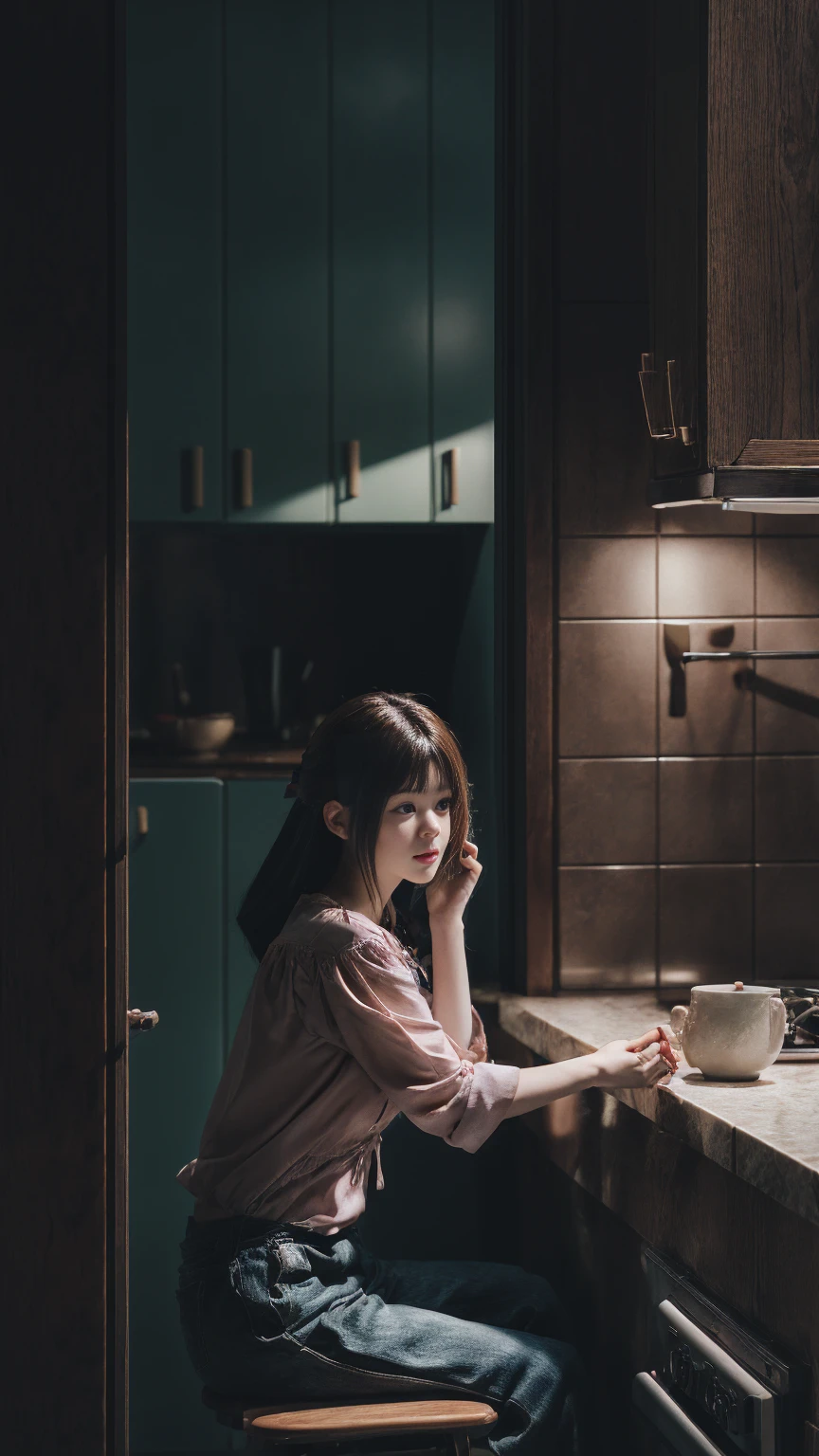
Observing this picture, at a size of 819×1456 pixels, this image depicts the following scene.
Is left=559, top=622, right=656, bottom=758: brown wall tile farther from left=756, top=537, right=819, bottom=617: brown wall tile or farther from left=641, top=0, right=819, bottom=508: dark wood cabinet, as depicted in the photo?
left=641, top=0, right=819, bottom=508: dark wood cabinet

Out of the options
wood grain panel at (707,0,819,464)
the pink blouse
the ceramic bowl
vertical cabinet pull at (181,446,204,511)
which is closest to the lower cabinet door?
the ceramic bowl

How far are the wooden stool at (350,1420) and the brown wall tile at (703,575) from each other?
3.76ft

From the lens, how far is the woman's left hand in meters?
1.79

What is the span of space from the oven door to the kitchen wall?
68 cm

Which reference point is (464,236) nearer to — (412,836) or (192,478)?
(192,478)

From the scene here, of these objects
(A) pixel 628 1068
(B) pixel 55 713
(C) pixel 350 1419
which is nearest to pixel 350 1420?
(C) pixel 350 1419

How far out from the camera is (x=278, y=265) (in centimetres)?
236

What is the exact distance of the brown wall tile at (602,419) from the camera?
2.16 metres

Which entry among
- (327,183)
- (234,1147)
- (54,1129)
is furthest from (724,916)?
(327,183)

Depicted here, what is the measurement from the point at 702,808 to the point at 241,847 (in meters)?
0.75

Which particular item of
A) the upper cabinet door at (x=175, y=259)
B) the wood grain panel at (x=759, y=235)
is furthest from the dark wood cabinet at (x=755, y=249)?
the upper cabinet door at (x=175, y=259)

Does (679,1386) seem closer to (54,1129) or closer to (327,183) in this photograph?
(54,1129)

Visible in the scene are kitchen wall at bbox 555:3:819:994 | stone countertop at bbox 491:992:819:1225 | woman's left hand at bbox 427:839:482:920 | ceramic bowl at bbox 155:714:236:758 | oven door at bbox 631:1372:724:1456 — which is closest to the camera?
stone countertop at bbox 491:992:819:1225

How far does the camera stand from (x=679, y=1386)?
1.51 m
